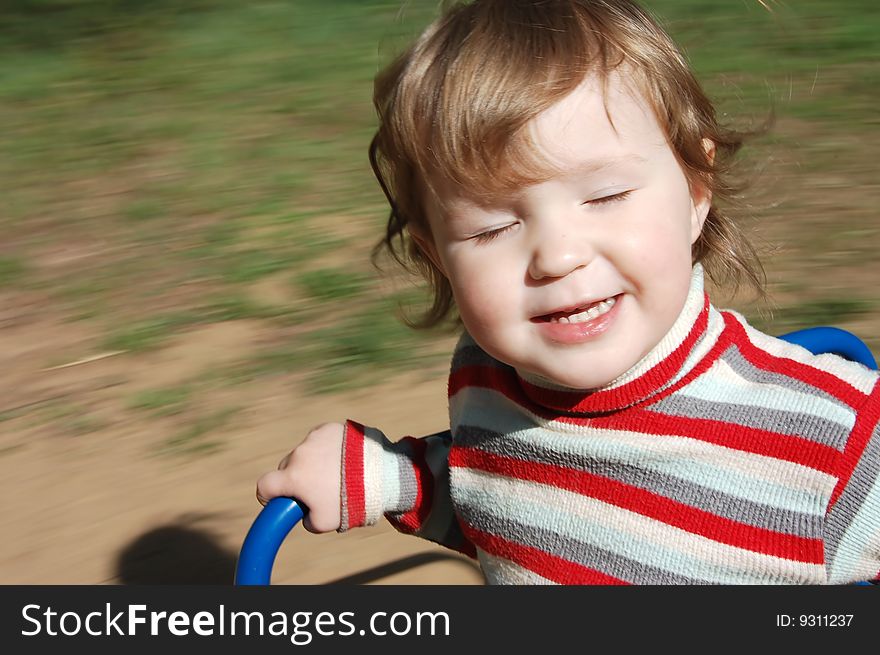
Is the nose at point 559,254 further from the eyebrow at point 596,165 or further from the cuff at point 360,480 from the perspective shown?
the cuff at point 360,480

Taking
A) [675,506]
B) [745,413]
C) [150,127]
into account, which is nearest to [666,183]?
[745,413]

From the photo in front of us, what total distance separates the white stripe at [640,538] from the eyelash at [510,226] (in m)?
0.37

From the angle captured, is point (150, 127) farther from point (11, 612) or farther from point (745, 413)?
point (745, 413)

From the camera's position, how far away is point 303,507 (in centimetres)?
167

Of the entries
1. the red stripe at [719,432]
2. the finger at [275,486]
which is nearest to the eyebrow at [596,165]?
the red stripe at [719,432]

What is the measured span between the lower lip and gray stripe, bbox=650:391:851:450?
157 mm

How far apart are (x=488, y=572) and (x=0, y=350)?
1750mm

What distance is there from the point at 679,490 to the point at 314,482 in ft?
1.75

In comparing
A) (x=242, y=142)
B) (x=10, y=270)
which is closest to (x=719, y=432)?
(x=10, y=270)

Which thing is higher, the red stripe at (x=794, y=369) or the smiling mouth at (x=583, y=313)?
the smiling mouth at (x=583, y=313)

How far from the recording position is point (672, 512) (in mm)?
1484

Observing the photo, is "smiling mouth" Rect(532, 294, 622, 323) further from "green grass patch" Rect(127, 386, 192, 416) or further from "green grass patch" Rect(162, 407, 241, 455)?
"green grass patch" Rect(127, 386, 192, 416)

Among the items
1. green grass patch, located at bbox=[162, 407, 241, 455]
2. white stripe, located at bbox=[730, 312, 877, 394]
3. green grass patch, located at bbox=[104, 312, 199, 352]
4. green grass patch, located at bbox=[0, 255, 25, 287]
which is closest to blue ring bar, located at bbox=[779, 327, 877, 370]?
white stripe, located at bbox=[730, 312, 877, 394]

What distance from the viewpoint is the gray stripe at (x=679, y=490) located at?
4.68 ft
